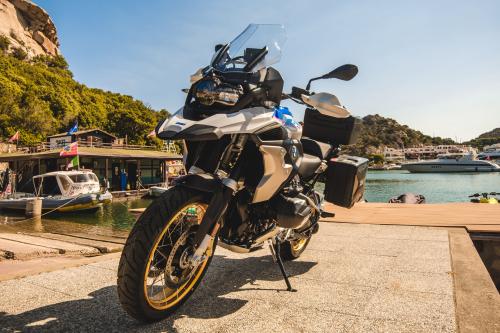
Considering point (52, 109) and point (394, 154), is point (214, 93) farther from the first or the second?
point (394, 154)

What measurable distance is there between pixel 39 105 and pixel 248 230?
52.5 metres

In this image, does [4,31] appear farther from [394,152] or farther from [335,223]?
[394,152]

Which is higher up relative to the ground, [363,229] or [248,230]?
[248,230]

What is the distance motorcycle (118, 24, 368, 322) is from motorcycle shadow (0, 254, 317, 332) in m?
0.14

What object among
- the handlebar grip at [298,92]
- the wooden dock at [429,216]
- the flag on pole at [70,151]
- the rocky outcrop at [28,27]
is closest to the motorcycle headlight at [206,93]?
the handlebar grip at [298,92]

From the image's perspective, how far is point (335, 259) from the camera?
3.46 metres

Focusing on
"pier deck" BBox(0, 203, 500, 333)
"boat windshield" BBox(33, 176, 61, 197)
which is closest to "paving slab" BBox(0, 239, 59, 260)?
"pier deck" BBox(0, 203, 500, 333)

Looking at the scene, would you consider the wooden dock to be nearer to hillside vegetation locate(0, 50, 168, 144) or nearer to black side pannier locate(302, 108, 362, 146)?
black side pannier locate(302, 108, 362, 146)

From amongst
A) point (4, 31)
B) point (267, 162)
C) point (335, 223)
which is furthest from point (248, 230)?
point (4, 31)

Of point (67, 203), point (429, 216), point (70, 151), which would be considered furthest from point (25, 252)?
point (70, 151)

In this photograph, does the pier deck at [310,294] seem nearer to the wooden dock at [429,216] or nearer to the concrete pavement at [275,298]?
the concrete pavement at [275,298]

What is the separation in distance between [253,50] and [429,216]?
4942mm

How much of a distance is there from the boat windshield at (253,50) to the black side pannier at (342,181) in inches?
51.2

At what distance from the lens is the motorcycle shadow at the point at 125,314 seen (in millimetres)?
1911
